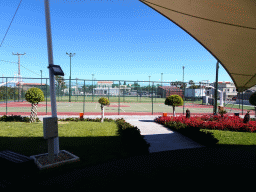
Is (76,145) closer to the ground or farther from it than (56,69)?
closer to the ground

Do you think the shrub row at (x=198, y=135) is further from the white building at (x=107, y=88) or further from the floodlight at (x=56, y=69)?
the white building at (x=107, y=88)

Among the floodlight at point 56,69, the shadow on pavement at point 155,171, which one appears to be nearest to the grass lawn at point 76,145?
the shadow on pavement at point 155,171

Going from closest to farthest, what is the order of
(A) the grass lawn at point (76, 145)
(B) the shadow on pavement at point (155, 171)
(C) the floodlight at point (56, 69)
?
(B) the shadow on pavement at point (155, 171) < (C) the floodlight at point (56, 69) < (A) the grass lawn at point (76, 145)

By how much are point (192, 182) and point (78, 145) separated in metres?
4.33

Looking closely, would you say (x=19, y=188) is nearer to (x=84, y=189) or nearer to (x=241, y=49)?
(x=84, y=189)

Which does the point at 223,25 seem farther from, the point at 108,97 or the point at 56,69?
the point at 108,97

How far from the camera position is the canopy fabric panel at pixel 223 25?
479 cm

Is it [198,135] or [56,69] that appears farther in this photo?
[198,135]

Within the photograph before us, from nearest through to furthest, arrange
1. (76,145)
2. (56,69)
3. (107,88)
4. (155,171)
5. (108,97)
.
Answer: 1. (155,171)
2. (56,69)
3. (76,145)
4. (108,97)
5. (107,88)

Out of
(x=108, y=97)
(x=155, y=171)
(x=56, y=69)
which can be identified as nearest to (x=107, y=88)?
(x=108, y=97)

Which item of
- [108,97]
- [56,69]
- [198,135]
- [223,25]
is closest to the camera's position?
[56,69]

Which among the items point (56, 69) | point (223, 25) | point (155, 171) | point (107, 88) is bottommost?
point (155, 171)

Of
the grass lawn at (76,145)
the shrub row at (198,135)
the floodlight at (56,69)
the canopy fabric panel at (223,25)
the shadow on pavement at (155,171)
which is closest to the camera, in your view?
the shadow on pavement at (155,171)

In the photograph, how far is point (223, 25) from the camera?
562cm
